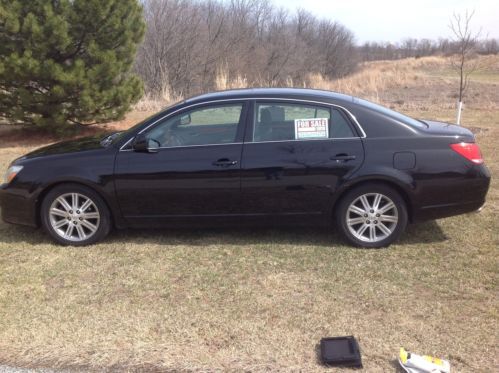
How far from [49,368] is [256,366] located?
1.27 m

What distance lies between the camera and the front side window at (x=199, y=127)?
4.55 m

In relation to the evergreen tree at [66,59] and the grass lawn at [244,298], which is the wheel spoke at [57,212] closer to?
the grass lawn at [244,298]

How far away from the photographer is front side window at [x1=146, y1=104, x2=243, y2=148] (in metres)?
4.55

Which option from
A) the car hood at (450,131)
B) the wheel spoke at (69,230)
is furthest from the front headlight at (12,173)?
the car hood at (450,131)

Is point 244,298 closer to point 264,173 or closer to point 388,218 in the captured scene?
point 264,173

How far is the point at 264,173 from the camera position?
14.4 ft

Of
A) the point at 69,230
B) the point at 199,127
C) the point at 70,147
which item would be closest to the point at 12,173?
Answer: the point at 70,147

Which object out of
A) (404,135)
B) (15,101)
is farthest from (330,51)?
(404,135)

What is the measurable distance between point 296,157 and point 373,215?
920 mm

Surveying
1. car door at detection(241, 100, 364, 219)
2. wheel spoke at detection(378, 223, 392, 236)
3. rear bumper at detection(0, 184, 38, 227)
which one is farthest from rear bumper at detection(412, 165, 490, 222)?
rear bumper at detection(0, 184, 38, 227)

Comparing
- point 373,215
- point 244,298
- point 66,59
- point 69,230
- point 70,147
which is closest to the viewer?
point 244,298

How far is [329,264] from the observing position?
4.18 meters

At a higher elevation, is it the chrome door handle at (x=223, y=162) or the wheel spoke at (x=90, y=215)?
the chrome door handle at (x=223, y=162)

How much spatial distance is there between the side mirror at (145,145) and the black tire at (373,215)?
6.04 ft
